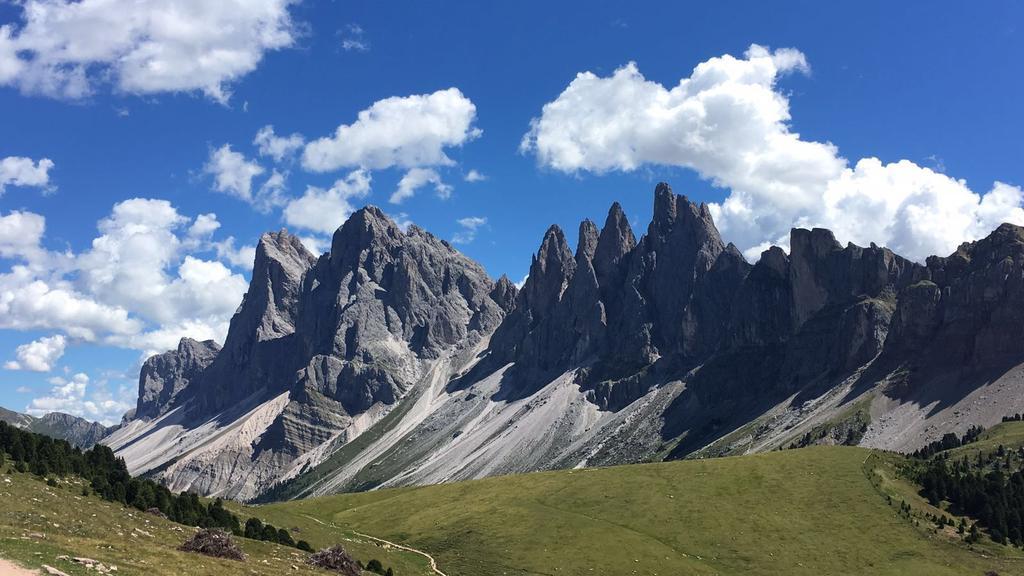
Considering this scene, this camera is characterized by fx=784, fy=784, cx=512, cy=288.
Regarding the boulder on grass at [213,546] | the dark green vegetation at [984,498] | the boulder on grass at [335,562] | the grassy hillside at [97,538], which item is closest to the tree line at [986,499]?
the dark green vegetation at [984,498]

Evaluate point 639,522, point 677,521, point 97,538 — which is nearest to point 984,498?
point 677,521

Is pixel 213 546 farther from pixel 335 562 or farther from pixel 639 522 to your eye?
pixel 639 522

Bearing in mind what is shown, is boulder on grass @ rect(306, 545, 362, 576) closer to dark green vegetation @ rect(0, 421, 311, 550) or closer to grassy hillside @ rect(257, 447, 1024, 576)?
dark green vegetation @ rect(0, 421, 311, 550)

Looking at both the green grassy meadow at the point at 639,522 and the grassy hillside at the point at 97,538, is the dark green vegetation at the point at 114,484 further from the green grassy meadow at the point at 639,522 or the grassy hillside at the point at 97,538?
the green grassy meadow at the point at 639,522

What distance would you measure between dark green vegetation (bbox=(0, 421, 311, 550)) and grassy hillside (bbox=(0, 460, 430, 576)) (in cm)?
223

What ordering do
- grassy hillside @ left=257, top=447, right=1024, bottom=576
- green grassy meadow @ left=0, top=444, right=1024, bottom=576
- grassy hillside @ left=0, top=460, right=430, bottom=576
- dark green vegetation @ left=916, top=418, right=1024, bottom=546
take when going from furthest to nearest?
dark green vegetation @ left=916, top=418, right=1024, bottom=546 < grassy hillside @ left=257, top=447, right=1024, bottom=576 < green grassy meadow @ left=0, top=444, right=1024, bottom=576 < grassy hillside @ left=0, top=460, right=430, bottom=576

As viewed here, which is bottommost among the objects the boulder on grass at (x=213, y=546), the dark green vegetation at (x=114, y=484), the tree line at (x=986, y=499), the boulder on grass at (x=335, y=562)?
the tree line at (x=986, y=499)

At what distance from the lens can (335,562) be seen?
56.4 metres

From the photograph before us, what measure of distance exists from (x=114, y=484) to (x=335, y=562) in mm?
21638

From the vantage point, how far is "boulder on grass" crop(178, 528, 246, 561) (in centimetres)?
4756

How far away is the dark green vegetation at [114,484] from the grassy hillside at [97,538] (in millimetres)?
2235

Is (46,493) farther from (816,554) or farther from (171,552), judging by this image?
(816,554)

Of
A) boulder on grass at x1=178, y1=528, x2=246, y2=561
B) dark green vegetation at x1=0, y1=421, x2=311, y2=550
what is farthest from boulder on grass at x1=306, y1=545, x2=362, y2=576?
dark green vegetation at x1=0, y1=421, x2=311, y2=550

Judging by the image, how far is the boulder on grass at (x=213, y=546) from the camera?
156 ft
